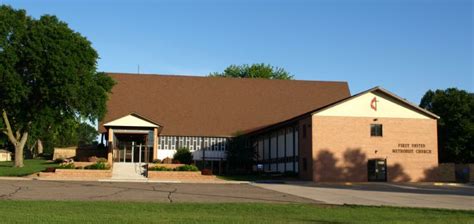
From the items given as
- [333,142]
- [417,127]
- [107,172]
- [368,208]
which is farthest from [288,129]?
[368,208]

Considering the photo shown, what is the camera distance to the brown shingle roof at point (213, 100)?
6234 centimetres

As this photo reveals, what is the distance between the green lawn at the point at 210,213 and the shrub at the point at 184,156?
38.9m

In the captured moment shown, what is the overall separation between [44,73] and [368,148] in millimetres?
27271

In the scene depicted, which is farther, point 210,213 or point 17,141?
point 17,141

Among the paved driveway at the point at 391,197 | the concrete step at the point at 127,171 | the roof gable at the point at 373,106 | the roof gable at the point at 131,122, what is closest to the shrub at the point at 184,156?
the roof gable at the point at 131,122

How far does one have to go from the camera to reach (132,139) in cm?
5800

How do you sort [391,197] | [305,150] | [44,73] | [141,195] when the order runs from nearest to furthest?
[141,195] < [391,197] < [305,150] < [44,73]

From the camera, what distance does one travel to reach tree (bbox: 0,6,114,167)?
153 feet

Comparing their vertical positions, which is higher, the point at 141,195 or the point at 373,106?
the point at 373,106

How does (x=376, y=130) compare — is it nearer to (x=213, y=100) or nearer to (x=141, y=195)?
(x=213, y=100)

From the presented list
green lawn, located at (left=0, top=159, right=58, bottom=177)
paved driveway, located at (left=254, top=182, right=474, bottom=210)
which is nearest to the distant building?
green lawn, located at (left=0, top=159, right=58, bottom=177)

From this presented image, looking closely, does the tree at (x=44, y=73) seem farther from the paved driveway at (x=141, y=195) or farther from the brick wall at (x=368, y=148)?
the paved driveway at (x=141, y=195)

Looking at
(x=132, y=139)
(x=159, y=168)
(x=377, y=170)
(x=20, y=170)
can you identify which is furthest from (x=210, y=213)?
(x=132, y=139)

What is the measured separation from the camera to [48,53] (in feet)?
154
